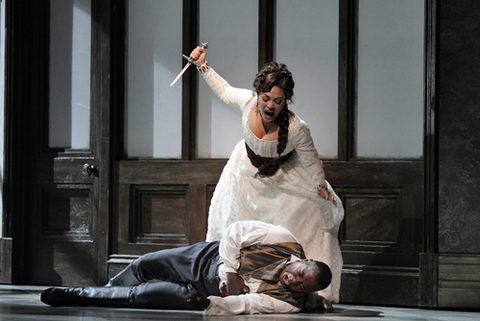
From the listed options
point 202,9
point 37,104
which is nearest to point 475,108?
point 202,9

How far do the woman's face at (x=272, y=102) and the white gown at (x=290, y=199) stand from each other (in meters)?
0.13

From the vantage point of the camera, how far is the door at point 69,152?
16.1 feet

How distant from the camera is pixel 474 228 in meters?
4.00

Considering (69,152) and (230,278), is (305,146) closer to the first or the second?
(230,278)

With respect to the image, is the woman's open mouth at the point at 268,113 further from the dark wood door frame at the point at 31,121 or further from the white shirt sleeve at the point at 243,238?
the dark wood door frame at the point at 31,121

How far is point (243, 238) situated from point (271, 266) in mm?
206

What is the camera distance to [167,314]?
3.25 m

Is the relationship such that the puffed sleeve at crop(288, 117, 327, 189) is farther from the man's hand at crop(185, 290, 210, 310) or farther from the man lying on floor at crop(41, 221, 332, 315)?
the man's hand at crop(185, 290, 210, 310)

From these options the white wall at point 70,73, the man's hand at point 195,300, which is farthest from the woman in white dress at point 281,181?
the white wall at point 70,73

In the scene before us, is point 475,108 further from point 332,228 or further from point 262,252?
point 262,252

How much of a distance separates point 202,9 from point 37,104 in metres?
1.50

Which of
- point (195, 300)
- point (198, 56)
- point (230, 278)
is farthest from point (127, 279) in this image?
point (198, 56)

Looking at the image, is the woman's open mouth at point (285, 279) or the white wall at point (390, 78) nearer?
the woman's open mouth at point (285, 279)

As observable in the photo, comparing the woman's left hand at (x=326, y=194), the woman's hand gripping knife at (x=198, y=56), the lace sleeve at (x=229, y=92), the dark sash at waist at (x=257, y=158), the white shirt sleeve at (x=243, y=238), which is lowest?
the white shirt sleeve at (x=243, y=238)
